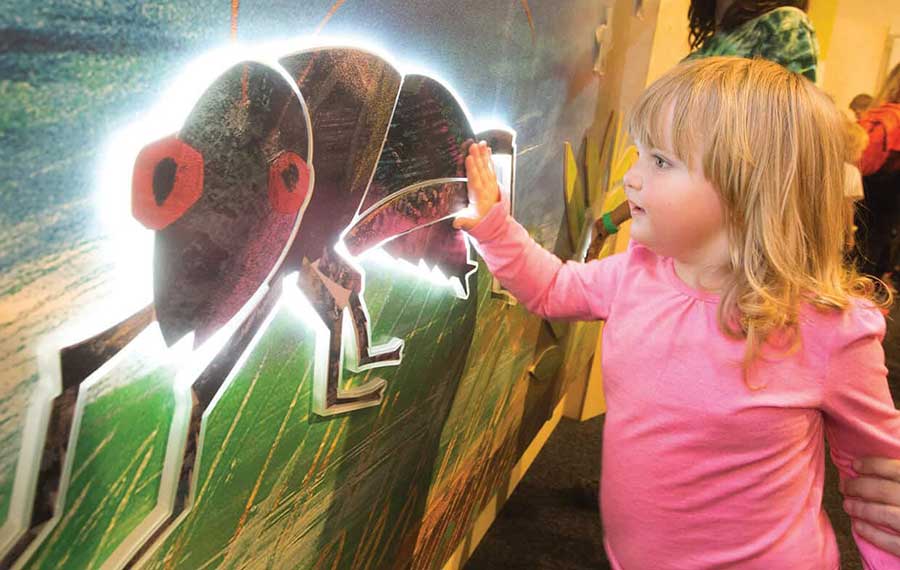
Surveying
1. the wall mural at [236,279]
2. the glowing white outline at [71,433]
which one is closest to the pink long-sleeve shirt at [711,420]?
the wall mural at [236,279]

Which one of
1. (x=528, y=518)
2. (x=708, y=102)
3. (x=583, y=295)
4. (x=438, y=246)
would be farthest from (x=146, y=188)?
(x=528, y=518)

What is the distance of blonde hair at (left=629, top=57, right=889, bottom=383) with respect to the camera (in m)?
0.99

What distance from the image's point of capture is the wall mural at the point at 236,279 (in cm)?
45

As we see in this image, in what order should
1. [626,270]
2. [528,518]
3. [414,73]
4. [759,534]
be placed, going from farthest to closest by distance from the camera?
[528,518] < [626,270] < [759,534] < [414,73]

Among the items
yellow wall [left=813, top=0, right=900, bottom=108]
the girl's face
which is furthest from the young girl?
yellow wall [left=813, top=0, right=900, bottom=108]

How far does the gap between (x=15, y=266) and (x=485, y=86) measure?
0.77 m

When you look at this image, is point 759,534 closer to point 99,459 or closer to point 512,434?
point 512,434

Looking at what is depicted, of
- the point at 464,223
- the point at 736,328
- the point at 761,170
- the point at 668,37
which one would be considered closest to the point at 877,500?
the point at 736,328

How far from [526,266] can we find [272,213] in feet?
2.00

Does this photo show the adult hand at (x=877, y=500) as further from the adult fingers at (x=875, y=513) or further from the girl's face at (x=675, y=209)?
the girl's face at (x=675, y=209)

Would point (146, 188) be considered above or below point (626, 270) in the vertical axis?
above

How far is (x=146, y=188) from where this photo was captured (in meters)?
0.51

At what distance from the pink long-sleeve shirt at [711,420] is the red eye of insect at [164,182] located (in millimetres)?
619

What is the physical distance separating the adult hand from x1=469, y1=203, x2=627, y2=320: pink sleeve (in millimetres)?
437
